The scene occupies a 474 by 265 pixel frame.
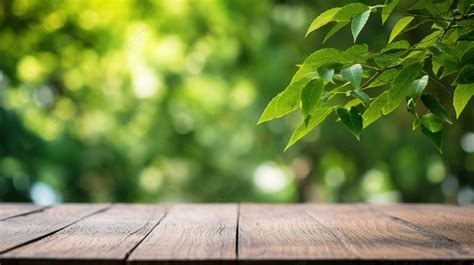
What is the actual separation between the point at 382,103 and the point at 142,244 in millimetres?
455

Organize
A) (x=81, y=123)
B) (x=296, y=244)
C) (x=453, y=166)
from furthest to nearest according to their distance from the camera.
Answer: (x=81, y=123)
(x=453, y=166)
(x=296, y=244)

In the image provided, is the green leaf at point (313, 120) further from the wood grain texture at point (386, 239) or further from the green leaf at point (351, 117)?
the wood grain texture at point (386, 239)

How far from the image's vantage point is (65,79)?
253 inches

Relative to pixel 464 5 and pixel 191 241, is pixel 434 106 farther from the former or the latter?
pixel 191 241

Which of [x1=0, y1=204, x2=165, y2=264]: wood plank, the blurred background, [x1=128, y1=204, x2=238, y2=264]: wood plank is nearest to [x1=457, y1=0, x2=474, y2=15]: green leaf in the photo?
[x1=128, y1=204, x2=238, y2=264]: wood plank

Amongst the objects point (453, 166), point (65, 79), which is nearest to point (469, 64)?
point (453, 166)

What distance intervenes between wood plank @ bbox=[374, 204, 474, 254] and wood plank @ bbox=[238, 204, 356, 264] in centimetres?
19

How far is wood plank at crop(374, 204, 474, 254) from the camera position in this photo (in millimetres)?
1064

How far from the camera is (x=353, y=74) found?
976 mm

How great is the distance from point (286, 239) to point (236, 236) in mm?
86

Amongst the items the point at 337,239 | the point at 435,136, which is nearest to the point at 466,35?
the point at 435,136

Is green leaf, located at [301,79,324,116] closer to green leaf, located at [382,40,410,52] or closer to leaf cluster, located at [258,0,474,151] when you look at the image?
leaf cluster, located at [258,0,474,151]

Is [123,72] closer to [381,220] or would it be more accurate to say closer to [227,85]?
[227,85]

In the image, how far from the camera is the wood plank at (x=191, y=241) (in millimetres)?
843
